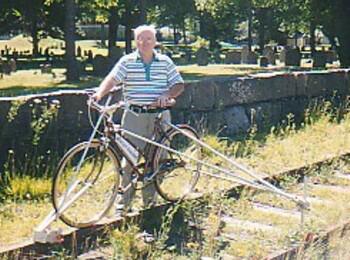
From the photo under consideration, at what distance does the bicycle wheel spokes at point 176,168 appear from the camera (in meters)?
7.16

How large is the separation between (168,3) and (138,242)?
50889mm

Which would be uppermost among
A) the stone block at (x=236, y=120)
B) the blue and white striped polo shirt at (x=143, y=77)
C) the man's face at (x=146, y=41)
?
the man's face at (x=146, y=41)

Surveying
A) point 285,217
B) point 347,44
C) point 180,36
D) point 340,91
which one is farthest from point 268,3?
point 180,36

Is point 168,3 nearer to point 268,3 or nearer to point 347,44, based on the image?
point 268,3

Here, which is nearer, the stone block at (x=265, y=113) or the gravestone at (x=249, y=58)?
the stone block at (x=265, y=113)

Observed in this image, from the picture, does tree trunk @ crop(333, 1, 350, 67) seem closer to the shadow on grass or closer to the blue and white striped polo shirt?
the shadow on grass

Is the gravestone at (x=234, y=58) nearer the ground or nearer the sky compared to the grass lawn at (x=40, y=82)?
nearer the sky

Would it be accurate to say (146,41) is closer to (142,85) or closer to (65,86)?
(142,85)

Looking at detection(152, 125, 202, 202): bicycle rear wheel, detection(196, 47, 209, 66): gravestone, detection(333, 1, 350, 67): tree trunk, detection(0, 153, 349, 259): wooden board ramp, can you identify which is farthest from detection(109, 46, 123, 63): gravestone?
detection(0, 153, 349, 259): wooden board ramp

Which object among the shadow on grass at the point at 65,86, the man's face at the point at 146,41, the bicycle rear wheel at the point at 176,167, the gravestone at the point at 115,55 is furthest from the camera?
the gravestone at the point at 115,55

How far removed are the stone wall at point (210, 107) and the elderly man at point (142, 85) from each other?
1.69 meters

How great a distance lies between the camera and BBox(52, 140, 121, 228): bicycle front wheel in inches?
245

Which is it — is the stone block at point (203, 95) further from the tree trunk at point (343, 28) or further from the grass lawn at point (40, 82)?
→ the tree trunk at point (343, 28)

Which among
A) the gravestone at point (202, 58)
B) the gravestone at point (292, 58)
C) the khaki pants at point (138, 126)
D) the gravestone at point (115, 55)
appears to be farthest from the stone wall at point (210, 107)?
the gravestone at point (202, 58)
